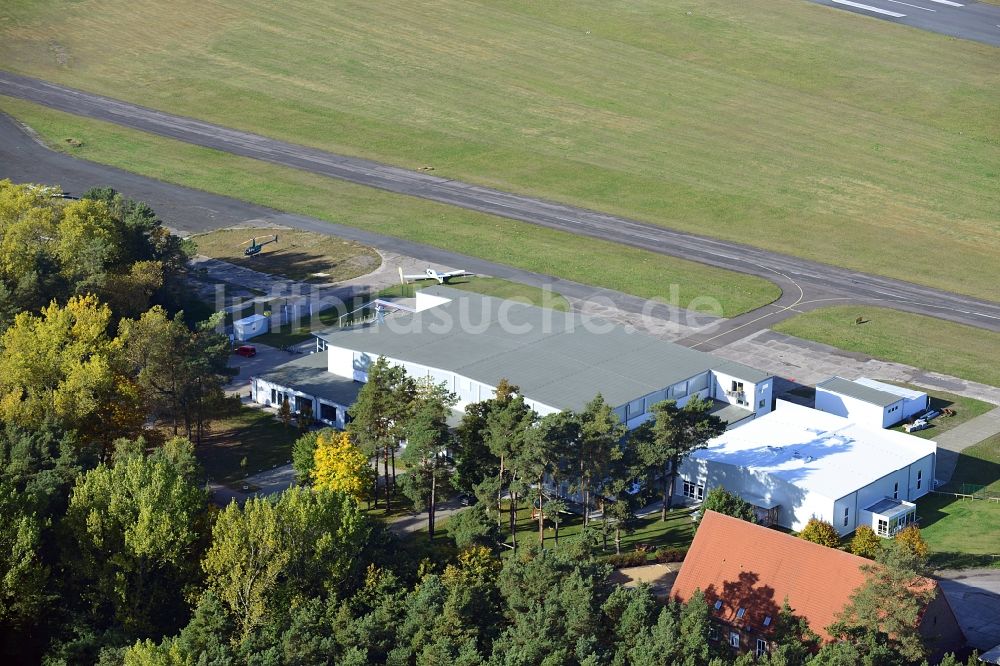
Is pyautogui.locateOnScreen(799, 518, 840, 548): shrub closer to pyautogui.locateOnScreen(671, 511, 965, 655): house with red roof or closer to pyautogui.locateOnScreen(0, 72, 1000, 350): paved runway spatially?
pyautogui.locateOnScreen(671, 511, 965, 655): house with red roof

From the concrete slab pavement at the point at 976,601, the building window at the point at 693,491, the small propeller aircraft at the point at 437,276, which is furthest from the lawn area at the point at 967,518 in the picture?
the small propeller aircraft at the point at 437,276

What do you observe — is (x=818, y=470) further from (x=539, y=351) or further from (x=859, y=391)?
(x=539, y=351)

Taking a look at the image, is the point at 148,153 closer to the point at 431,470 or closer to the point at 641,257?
the point at 641,257

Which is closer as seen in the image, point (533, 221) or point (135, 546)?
point (135, 546)

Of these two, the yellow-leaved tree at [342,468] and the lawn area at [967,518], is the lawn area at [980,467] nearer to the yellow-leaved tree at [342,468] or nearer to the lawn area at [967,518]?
the lawn area at [967,518]

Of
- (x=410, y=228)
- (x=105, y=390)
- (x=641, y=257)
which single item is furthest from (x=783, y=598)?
(x=410, y=228)

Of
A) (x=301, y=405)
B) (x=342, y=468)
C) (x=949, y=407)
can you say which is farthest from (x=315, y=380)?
(x=949, y=407)

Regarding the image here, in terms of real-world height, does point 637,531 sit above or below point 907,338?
below
